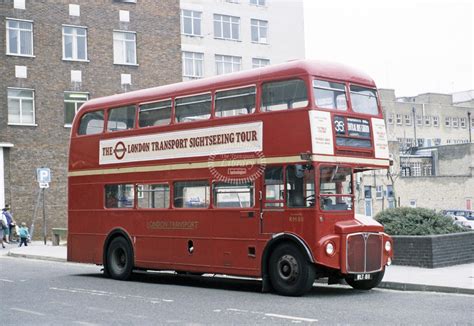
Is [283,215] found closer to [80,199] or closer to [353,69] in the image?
[353,69]

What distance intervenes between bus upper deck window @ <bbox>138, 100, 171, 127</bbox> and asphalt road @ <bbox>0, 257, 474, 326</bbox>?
12.0 feet

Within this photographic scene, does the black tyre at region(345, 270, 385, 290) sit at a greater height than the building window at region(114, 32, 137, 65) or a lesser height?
lesser

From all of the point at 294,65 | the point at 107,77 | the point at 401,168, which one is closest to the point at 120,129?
the point at 294,65

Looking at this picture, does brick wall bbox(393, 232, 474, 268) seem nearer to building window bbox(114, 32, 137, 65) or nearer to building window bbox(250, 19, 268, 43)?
building window bbox(114, 32, 137, 65)

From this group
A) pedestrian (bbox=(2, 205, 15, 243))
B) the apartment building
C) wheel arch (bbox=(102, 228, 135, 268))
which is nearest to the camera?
wheel arch (bbox=(102, 228, 135, 268))

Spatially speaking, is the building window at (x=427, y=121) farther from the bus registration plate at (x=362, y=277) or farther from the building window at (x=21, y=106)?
the bus registration plate at (x=362, y=277)

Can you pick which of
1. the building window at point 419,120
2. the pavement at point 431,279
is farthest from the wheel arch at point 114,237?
the building window at point 419,120

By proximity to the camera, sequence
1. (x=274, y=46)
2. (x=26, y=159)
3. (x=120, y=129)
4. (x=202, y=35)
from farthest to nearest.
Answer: (x=274, y=46), (x=202, y=35), (x=26, y=159), (x=120, y=129)

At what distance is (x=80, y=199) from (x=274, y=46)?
127 feet

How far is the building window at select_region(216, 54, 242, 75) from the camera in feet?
176

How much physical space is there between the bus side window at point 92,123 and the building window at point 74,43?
69.8ft

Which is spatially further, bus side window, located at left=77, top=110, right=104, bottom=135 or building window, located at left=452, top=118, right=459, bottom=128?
building window, located at left=452, top=118, right=459, bottom=128

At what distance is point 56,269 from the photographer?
2261 cm

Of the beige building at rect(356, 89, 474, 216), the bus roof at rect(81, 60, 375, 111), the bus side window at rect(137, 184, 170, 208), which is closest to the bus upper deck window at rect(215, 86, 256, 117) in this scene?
the bus roof at rect(81, 60, 375, 111)
